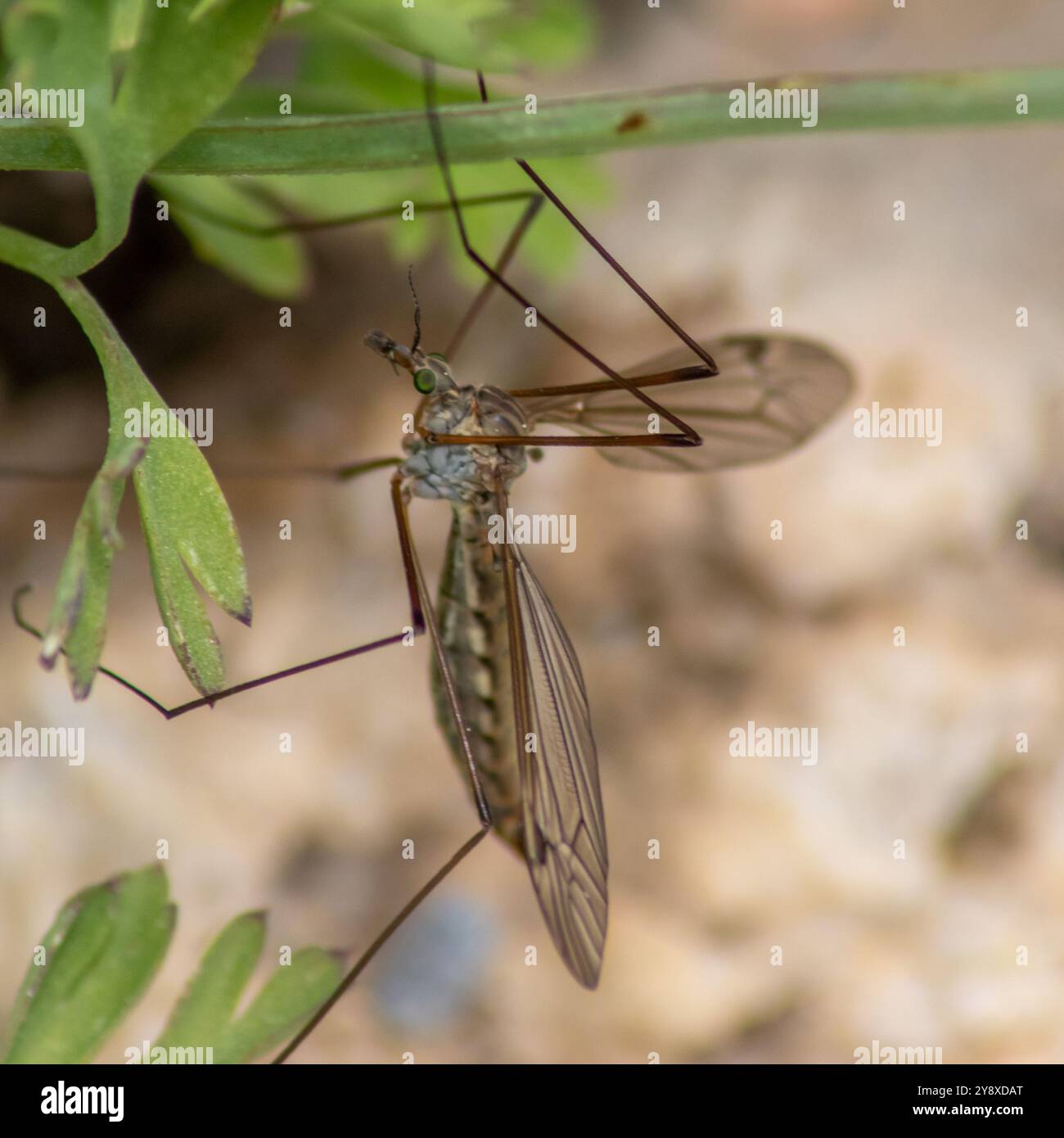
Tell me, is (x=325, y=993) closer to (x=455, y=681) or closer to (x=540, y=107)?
(x=455, y=681)

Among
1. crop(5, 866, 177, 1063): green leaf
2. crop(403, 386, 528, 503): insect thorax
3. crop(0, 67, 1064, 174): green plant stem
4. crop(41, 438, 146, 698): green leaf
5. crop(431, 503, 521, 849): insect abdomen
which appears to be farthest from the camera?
crop(431, 503, 521, 849): insect abdomen

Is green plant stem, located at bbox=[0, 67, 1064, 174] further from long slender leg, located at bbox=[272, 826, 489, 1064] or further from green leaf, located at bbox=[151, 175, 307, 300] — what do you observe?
long slender leg, located at bbox=[272, 826, 489, 1064]

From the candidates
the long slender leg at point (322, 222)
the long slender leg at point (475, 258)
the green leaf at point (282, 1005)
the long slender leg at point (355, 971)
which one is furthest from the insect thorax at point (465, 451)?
the green leaf at point (282, 1005)

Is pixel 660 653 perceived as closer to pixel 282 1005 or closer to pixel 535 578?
pixel 535 578

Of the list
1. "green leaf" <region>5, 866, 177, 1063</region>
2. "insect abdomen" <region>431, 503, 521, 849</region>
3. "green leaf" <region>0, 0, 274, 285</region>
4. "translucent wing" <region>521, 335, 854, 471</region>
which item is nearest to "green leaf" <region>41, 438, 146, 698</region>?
"green leaf" <region>0, 0, 274, 285</region>

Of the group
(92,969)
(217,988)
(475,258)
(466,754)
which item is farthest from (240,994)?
(475,258)

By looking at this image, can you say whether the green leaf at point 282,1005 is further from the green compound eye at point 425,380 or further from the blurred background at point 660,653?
the green compound eye at point 425,380

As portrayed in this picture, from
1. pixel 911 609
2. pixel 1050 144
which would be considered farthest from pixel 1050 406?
pixel 1050 144
